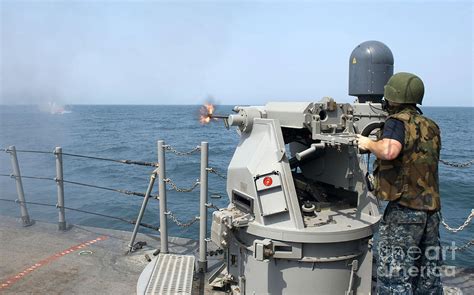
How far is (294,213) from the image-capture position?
383 cm

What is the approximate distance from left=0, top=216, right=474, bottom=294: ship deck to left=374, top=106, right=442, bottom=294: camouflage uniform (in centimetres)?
147

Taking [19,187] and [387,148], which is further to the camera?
[19,187]

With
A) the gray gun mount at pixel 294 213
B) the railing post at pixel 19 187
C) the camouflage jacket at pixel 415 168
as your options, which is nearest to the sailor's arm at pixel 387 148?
the camouflage jacket at pixel 415 168

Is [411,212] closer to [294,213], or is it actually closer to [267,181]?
[294,213]

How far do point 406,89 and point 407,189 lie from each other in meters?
0.74

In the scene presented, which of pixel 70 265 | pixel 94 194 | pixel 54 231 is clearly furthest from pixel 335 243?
pixel 94 194

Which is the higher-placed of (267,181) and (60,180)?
(267,181)

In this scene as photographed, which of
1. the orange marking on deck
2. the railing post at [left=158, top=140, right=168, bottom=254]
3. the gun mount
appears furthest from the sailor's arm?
the orange marking on deck

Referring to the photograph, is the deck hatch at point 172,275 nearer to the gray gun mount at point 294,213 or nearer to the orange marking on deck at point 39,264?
the gray gun mount at point 294,213

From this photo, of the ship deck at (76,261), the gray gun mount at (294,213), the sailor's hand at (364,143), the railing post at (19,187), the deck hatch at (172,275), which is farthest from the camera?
the railing post at (19,187)

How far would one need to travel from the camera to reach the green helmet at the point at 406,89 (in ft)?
10.4

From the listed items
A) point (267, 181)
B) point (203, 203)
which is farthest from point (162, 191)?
point (267, 181)

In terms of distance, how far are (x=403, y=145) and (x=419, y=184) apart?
0.33 metres

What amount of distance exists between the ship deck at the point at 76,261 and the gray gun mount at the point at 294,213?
1019mm
